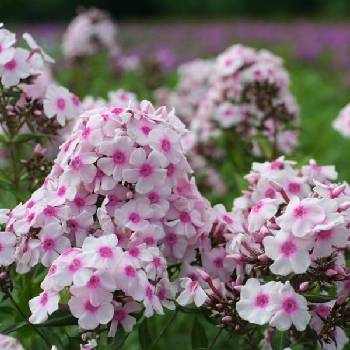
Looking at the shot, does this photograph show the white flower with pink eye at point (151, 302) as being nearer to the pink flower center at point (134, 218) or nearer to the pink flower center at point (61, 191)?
the pink flower center at point (134, 218)

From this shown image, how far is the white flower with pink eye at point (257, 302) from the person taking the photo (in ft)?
7.32

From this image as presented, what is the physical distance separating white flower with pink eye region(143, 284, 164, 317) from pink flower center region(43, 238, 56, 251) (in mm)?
338

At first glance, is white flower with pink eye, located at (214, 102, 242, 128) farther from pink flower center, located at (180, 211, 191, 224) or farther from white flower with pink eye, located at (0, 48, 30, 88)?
pink flower center, located at (180, 211, 191, 224)

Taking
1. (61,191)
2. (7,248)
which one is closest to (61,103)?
(61,191)

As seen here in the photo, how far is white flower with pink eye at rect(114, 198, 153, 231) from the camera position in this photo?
7.79 feet

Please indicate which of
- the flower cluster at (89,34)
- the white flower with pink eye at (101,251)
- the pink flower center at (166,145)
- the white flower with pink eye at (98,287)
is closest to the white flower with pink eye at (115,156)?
the pink flower center at (166,145)

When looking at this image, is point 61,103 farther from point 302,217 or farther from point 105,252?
point 302,217

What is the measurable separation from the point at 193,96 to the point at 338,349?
351 cm

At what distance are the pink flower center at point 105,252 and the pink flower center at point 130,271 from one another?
57 mm

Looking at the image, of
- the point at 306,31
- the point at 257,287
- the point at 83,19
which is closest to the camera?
the point at 257,287

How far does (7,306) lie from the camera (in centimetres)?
284

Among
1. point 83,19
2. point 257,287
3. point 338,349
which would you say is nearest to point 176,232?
point 257,287

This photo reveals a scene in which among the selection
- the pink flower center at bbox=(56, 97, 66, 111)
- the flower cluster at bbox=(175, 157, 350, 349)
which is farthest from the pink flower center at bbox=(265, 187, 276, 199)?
the pink flower center at bbox=(56, 97, 66, 111)

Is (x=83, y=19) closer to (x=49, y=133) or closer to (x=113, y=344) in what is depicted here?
(x=49, y=133)
